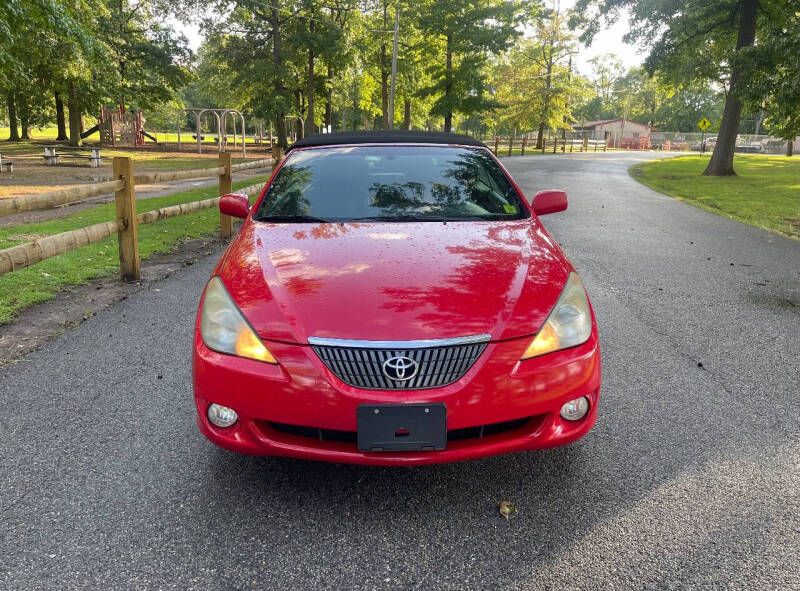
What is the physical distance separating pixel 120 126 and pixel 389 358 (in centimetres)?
3802

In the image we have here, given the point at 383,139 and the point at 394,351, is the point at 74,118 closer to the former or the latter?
the point at 383,139

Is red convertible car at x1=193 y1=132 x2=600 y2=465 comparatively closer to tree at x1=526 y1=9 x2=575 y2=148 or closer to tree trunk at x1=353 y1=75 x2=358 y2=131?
tree trunk at x1=353 y1=75 x2=358 y2=131

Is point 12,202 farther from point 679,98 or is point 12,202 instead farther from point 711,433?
point 679,98

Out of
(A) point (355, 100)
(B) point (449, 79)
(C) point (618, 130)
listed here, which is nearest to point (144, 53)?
(B) point (449, 79)

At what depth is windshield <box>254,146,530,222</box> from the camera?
3381 mm

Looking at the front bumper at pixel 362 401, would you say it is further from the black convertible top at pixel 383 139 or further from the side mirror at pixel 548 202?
the black convertible top at pixel 383 139

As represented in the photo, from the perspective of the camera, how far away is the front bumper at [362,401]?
212cm

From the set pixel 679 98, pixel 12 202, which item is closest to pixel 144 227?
pixel 12 202

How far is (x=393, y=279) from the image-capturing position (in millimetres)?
2512

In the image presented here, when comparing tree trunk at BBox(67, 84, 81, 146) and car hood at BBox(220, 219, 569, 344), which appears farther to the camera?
tree trunk at BBox(67, 84, 81, 146)

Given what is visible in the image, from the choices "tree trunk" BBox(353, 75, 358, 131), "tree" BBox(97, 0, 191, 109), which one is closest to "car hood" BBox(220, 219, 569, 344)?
"tree" BBox(97, 0, 191, 109)

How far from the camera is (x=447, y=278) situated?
254 centimetres

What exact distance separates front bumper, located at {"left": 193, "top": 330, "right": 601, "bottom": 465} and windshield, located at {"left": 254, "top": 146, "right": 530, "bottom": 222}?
1.30m

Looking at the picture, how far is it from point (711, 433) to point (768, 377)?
1070mm
